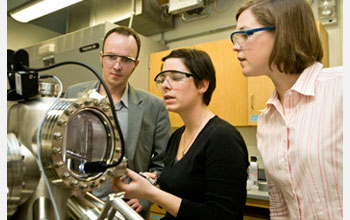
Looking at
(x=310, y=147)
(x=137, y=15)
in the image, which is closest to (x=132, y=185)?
(x=310, y=147)

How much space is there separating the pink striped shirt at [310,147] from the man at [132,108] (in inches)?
27.4

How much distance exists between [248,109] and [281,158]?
1.64m

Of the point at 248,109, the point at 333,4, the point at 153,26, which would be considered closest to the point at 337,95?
the point at 248,109

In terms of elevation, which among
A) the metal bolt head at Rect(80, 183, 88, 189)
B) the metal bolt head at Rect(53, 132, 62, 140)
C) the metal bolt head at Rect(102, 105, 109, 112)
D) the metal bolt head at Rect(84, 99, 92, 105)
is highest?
the metal bolt head at Rect(84, 99, 92, 105)

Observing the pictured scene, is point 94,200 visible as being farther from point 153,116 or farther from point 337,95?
point 153,116

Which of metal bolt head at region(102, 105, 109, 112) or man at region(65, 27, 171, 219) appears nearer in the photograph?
metal bolt head at region(102, 105, 109, 112)

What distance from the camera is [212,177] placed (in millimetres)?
960

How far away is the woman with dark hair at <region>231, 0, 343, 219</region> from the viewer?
85 cm

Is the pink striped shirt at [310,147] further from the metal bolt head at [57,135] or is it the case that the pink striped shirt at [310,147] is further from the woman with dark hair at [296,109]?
the metal bolt head at [57,135]

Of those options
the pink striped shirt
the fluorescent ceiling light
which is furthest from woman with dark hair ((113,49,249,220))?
the fluorescent ceiling light

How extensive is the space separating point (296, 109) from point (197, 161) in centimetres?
40

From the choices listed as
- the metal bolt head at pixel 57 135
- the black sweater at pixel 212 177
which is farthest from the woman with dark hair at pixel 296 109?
the metal bolt head at pixel 57 135

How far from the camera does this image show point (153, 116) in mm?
1581

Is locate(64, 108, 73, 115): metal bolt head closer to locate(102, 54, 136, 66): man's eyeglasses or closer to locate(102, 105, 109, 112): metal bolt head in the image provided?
locate(102, 105, 109, 112): metal bolt head
